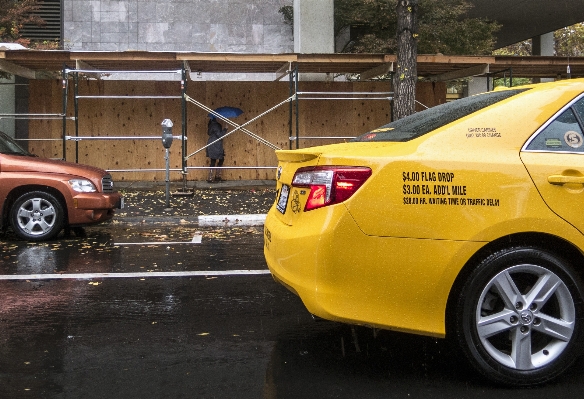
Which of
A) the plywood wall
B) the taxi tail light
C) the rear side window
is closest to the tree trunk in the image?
the plywood wall

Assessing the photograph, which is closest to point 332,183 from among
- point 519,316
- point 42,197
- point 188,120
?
point 519,316

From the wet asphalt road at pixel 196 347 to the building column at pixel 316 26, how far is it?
12.2m

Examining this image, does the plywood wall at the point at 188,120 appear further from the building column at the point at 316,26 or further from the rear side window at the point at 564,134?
the rear side window at the point at 564,134

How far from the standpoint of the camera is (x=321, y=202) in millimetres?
4148

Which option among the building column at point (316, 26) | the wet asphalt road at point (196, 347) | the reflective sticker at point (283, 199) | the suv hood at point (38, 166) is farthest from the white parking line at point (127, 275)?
the building column at point (316, 26)

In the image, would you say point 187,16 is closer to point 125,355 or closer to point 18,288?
point 18,288

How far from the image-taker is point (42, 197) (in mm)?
9977

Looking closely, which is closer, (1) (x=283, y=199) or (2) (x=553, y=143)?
(2) (x=553, y=143)

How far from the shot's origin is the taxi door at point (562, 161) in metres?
4.00

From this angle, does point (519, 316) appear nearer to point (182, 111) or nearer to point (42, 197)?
point (42, 197)

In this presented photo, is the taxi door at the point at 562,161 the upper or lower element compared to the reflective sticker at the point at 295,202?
upper

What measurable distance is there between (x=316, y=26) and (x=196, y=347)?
1515 centimetres

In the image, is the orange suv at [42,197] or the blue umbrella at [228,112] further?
the blue umbrella at [228,112]

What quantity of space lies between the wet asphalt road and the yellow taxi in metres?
0.34
